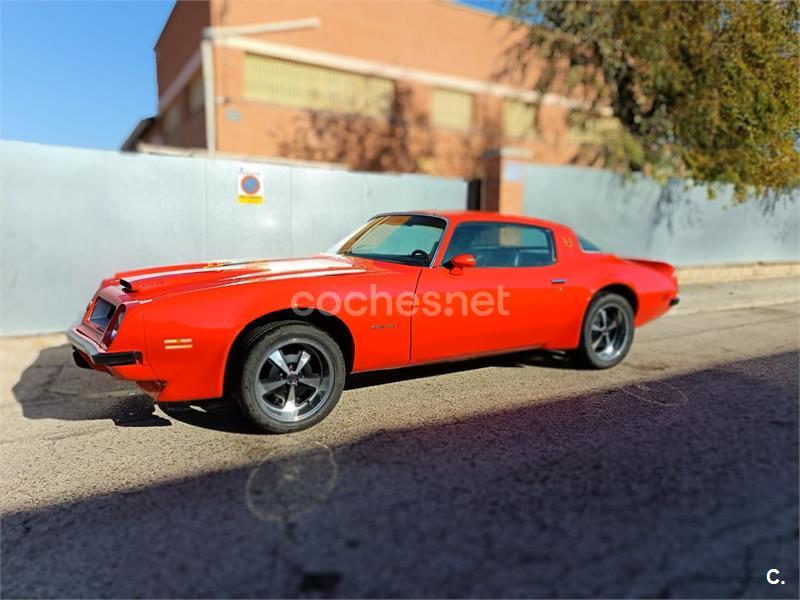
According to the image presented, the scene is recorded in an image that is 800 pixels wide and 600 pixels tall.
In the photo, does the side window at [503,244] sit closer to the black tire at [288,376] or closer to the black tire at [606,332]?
the black tire at [606,332]

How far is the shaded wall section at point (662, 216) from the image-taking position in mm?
10352

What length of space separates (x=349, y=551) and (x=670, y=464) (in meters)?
1.83

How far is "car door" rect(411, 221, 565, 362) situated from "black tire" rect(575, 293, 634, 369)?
0.46 m

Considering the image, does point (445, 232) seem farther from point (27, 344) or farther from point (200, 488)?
point (27, 344)

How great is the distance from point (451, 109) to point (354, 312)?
58.8 ft

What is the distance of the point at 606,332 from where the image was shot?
5.07 m

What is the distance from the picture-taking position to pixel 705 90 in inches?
404

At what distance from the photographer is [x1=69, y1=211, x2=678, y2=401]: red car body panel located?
10.4 ft

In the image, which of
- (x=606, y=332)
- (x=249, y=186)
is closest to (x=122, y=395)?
(x=249, y=186)

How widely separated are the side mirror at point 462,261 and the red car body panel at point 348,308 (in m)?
0.06

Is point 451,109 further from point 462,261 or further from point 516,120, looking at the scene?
point 462,261

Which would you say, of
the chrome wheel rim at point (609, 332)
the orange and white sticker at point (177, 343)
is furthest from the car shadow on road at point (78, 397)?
the chrome wheel rim at point (609, 332)

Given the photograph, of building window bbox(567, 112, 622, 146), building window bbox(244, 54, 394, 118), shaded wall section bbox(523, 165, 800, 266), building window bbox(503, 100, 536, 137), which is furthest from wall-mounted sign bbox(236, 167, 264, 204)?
building window bbox(503, 100, 536, 137)

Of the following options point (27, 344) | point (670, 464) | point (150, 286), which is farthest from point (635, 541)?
point (27, 344)
